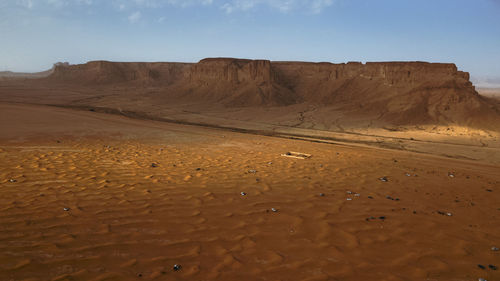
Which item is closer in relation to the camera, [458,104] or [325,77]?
[458,104]

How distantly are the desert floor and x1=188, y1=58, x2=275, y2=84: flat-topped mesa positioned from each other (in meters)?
37.8

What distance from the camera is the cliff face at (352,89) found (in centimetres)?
2817

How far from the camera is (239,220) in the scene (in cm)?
476

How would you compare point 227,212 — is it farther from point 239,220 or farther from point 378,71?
point 378,71

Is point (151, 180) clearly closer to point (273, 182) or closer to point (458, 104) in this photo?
point (273, 182)

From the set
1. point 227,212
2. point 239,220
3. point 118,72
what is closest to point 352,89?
point 227,212

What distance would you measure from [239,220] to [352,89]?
126 ft

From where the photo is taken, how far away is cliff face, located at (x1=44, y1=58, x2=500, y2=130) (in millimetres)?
28166

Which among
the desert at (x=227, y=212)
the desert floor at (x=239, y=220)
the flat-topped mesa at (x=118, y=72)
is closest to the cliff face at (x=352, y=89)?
the desert at (x=227, y=212)

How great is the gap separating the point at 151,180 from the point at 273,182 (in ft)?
9.63

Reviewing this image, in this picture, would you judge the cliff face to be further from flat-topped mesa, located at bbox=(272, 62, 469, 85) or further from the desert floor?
the desert floor

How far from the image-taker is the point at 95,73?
3253 inches

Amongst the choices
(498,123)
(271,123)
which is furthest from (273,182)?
(498,123)

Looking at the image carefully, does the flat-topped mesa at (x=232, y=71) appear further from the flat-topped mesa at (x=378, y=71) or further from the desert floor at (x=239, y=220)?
the desert floor at (x=239, y=220)
